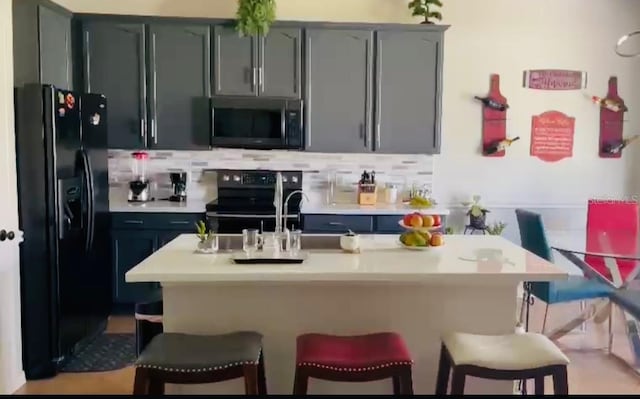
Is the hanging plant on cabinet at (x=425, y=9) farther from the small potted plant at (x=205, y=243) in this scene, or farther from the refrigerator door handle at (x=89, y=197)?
the small potted plant at (x=205, y=243)

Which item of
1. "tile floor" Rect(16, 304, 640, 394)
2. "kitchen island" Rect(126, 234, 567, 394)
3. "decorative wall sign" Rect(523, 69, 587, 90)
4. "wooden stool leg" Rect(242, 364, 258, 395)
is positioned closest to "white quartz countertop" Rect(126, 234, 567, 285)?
"kitchen island" Rect(126, 234, 567, 394)

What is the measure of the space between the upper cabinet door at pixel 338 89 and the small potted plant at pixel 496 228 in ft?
4.05

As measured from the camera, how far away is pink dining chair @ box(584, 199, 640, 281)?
13.5 feet

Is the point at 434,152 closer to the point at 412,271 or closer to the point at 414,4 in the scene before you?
the point at 414,4

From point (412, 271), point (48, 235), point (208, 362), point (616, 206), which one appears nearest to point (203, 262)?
point (208, 362)

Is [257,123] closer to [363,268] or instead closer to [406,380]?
[363,268]

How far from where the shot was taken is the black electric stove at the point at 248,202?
4.74 m

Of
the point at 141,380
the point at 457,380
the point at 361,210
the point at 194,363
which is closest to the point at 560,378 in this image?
the point at 457,380

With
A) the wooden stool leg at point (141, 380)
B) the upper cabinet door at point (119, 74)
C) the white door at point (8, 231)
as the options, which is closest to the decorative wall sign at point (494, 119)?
the upper cabinet door at point (119, 74)

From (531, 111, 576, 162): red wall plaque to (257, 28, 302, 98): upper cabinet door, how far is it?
2.10 m

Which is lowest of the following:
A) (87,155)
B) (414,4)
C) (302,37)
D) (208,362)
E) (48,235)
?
(208,362)

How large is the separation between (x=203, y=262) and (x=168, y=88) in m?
2.68

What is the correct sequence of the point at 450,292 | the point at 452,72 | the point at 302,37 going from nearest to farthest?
the point at 450,292 → the point at 302,37 → the point at 452,72

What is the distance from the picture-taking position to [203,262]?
2564mm
